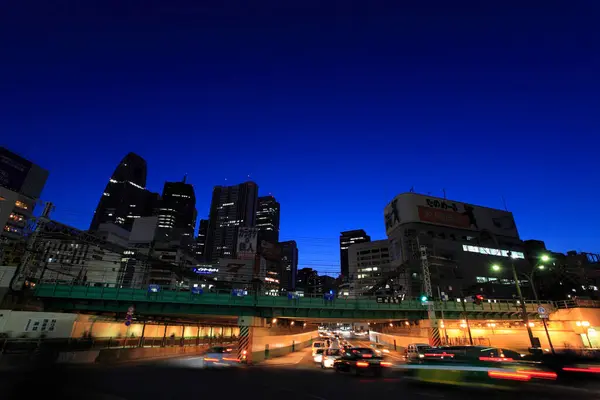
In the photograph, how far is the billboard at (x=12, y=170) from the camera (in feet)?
303

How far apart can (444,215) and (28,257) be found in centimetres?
10157

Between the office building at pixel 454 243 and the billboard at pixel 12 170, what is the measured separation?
115119 mm

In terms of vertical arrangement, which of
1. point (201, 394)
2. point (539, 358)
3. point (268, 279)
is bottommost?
point (201, 394)

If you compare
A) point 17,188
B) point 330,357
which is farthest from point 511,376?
point 17,188

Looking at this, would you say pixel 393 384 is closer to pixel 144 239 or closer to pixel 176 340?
pixel 176 340

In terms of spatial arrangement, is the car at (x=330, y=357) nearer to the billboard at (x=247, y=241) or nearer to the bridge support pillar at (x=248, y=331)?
the bridge support pillar at (x=248, y=331)

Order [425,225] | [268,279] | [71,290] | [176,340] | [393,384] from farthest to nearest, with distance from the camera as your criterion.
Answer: [268,279]
[425,225]
[176,340]
[71,290]
[393,384]

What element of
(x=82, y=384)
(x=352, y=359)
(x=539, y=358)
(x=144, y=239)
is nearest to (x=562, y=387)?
(x=539, y=358)

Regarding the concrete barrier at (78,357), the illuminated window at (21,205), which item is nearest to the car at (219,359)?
the concrete barrier at (78,357)

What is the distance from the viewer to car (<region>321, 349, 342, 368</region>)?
25.3 m

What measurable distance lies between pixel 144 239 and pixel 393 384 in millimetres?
139558

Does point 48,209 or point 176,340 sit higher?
point 48,209

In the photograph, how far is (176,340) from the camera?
168 feet

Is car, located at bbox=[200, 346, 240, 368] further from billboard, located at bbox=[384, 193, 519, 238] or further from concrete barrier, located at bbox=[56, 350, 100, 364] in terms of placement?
billboard, located at bbox=[384, 193, 519, 238]
